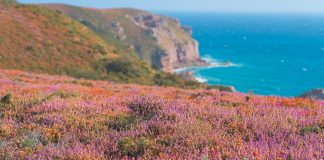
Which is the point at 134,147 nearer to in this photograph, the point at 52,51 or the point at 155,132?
the point at 155,132

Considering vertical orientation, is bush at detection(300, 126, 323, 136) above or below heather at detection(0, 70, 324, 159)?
above

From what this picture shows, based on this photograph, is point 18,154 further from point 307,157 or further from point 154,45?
point 154,45

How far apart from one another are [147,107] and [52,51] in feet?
179

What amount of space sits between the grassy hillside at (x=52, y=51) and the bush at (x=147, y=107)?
44.1 meters

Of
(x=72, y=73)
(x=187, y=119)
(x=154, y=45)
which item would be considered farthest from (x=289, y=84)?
(x=187, y=119)

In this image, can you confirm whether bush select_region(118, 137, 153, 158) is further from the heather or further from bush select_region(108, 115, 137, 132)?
bush select_region(108, 115, 137, 132)

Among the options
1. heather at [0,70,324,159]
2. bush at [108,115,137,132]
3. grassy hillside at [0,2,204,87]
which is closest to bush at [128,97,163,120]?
heather at [0,70,324,159]

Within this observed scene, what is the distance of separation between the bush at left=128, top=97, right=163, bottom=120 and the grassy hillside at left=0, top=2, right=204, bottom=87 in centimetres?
4410

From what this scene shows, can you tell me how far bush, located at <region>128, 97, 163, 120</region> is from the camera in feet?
29.9

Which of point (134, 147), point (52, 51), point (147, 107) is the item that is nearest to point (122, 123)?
point (147, 107)

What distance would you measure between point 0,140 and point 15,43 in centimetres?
5337

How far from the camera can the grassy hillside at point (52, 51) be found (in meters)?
55.5

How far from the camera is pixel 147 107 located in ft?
30.9

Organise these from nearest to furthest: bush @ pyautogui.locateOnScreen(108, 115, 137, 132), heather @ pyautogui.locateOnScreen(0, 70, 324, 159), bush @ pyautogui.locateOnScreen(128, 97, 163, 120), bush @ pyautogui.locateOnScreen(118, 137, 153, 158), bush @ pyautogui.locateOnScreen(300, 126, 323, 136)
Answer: heather @ pyautogui.locateOnScreen(0, 70, 324, 159)
bush @ pyautogui.locateOnScreen(118, 137, 153, 158)
bush @ pyautogui.locateOnScreen(300, 126, 323, 136)
bush @ pyautogui.locateOnScreen(108, 115, 137, 132)
bush @ pyautogui.locateOnScreen(128, 97, 163, 120)
